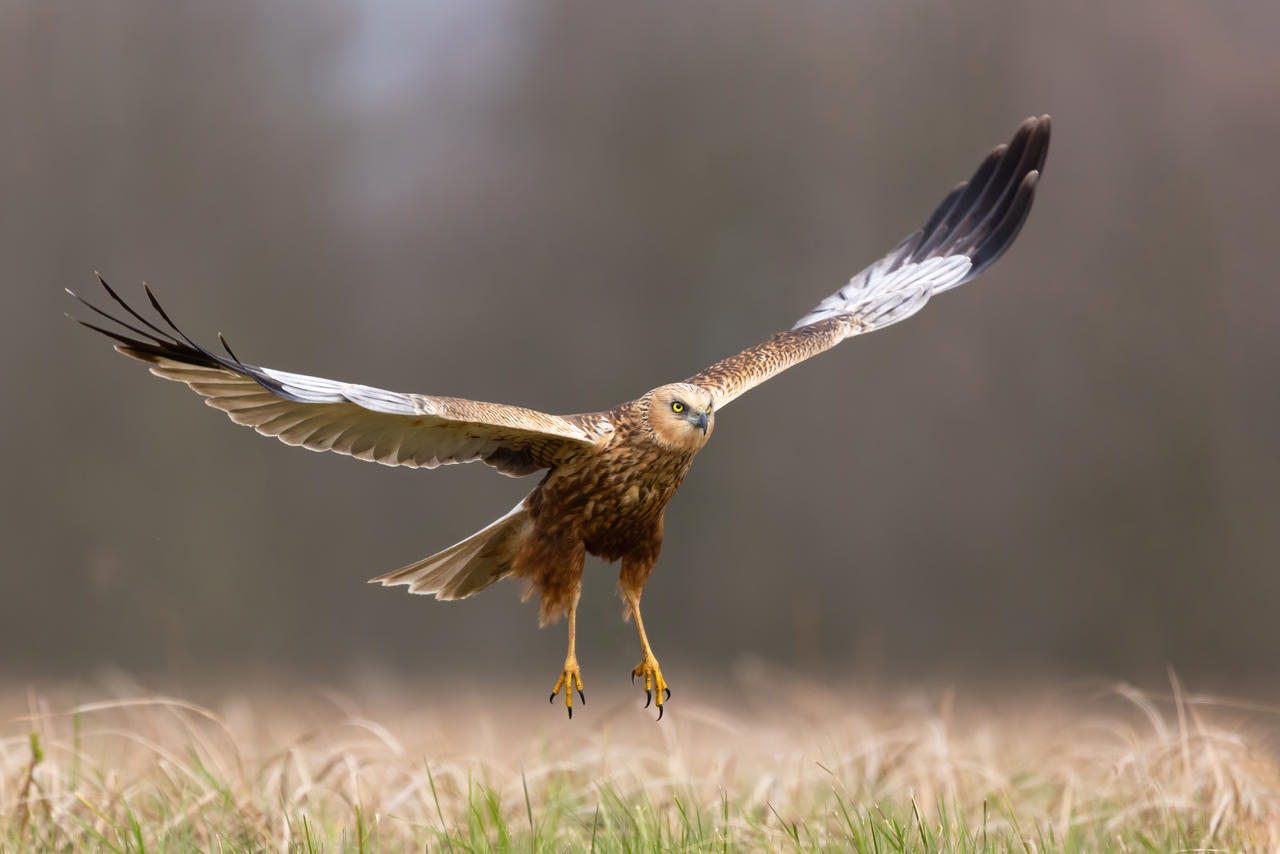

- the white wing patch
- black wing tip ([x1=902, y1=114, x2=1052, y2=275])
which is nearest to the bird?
the white wing patch

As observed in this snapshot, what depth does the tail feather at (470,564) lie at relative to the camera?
3.10 m

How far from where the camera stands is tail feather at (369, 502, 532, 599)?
3.10m

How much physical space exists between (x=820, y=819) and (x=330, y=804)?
5.74ft

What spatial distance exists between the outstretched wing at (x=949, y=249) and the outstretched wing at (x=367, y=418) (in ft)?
3.66

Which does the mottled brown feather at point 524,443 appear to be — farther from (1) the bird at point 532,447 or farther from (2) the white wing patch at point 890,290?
(2) the white wing patch at point 890,290

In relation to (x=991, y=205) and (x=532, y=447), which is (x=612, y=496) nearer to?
(x=532, y=447)

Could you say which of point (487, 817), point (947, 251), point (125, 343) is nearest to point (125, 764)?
point (487, 817)

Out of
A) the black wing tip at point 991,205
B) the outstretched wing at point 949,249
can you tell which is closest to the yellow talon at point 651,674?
the outstretched wing at point 949,249

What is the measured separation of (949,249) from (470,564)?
2283mm

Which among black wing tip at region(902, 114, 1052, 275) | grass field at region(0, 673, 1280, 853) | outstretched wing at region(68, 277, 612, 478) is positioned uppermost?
black wing tip at region(902, 114, 1052, 275)

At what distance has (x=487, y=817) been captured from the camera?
150 inches

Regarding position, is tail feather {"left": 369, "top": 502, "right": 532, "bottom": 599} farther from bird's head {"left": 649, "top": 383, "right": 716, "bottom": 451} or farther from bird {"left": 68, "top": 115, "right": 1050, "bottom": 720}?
bird's head {"left": 649, "top": 383, "right": 716, "bottom": 451}

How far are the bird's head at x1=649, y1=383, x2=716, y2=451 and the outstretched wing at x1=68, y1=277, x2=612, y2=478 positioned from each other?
153 mm

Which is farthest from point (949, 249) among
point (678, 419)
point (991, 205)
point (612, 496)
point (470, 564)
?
point (470, 564)
